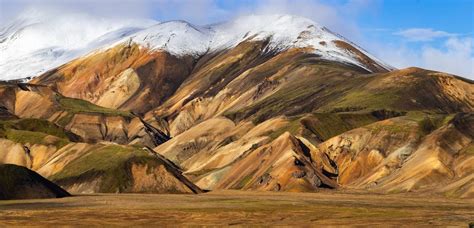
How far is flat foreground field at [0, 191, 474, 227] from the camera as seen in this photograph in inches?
4631

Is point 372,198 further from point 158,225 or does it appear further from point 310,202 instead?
point 158,225

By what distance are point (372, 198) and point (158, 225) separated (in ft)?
243

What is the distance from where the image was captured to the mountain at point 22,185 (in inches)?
6777

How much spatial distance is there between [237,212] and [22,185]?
56445mm

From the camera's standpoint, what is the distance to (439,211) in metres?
139

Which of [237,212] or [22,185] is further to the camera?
[22,185]

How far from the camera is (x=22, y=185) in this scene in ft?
574

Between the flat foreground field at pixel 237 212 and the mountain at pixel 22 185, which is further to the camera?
the mountain at pixel 22 185

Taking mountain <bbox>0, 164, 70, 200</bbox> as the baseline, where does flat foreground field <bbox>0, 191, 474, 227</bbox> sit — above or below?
above

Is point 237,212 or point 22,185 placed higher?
point 237,212

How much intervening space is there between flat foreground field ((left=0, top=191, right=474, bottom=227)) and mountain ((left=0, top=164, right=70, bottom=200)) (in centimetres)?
979

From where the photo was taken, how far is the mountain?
172 m

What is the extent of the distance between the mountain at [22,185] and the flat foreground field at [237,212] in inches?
386

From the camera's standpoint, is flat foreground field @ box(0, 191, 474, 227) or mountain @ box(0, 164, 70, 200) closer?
flat foreground field @ box(0, 191, 474, 227)
